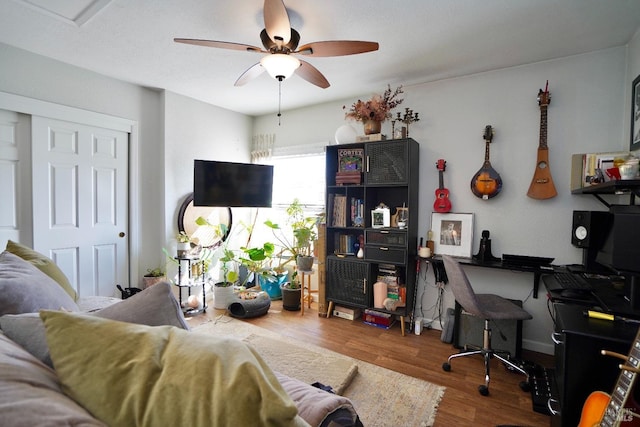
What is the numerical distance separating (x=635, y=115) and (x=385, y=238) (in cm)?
209

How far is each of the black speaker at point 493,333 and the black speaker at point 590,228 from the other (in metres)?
0.72

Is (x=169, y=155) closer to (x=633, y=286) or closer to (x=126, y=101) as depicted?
(x=126, y=101)

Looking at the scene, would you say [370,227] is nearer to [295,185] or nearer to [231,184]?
[295,185]

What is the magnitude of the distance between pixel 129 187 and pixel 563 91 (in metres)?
4.41

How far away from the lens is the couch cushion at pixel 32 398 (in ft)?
1.71

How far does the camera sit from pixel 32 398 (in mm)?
570

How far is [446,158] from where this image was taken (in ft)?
10.1

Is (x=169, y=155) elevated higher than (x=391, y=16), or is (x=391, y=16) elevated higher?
(x=391, y=16)

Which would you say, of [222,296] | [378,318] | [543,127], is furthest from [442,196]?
[222,296]

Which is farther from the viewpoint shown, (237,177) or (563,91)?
(237,177)

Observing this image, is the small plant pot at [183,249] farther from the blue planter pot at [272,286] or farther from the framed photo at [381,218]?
the framed photo at [381,218]

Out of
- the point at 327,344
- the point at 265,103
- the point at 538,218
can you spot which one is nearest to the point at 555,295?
the point at 538,218

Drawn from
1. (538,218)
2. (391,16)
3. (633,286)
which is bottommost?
(633,286)

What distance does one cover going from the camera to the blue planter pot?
406 cm
